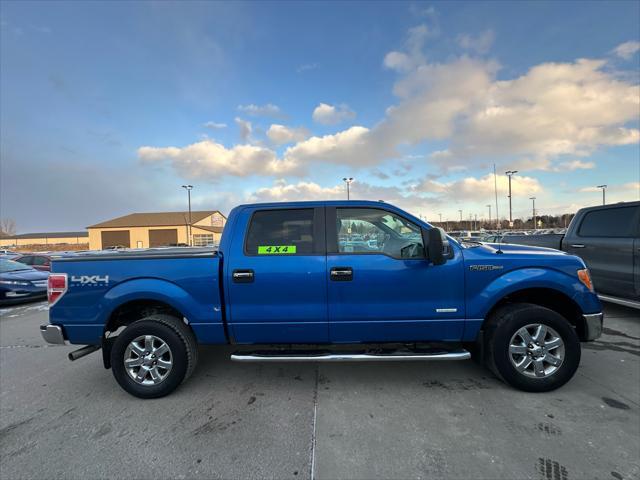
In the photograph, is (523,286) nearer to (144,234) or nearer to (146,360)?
(146,360)

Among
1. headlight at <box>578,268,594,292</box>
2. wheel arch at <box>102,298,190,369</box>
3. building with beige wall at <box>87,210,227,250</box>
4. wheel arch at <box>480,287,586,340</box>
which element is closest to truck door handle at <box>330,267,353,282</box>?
wheel arch at <box>480,287,586,340</box>

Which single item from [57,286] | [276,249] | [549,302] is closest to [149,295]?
[57,286]

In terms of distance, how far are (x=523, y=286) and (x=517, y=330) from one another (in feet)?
1.43

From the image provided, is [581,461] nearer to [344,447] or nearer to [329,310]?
[344,447]

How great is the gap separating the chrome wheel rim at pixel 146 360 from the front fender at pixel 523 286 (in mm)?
3126

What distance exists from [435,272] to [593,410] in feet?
5.90

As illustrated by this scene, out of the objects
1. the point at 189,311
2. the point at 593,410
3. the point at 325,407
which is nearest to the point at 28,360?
the point at 189,311

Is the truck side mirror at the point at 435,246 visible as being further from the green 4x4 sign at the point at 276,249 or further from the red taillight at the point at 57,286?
the red taillight at the point at 57,286

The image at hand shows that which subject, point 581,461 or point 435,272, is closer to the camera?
point 581,461

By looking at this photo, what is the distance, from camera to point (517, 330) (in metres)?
3.17

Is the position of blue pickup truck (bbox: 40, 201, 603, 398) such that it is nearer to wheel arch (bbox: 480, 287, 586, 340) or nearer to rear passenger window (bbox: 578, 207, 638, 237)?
wheel arch (bbox: 480, 287, 586, 340)

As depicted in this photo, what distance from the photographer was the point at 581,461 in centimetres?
228

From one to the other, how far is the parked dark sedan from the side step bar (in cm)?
807

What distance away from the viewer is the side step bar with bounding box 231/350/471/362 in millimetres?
3117
